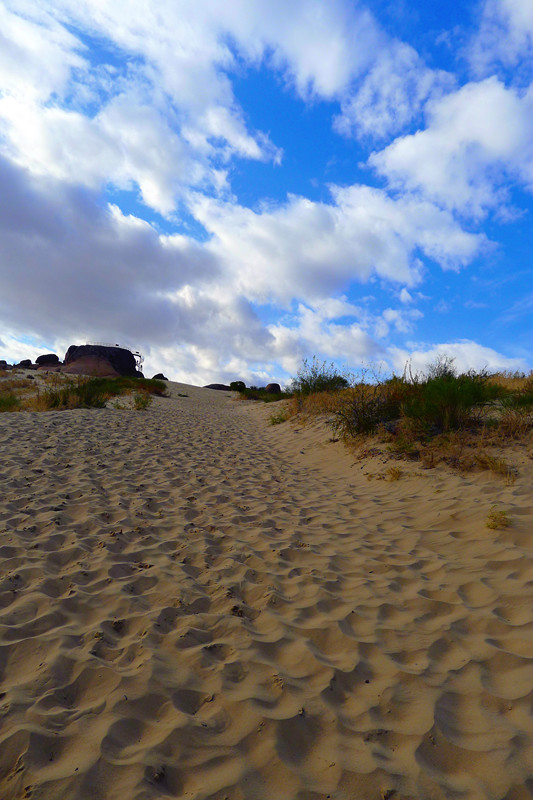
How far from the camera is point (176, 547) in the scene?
4027mm

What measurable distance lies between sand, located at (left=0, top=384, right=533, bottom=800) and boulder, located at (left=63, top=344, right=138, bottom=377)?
1240 inches

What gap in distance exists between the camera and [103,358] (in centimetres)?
3584

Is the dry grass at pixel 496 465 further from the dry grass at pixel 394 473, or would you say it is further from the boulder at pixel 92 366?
the boulder at pixel 92 366

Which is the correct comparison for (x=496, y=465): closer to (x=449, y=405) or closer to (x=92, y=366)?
(x=449, y=405)

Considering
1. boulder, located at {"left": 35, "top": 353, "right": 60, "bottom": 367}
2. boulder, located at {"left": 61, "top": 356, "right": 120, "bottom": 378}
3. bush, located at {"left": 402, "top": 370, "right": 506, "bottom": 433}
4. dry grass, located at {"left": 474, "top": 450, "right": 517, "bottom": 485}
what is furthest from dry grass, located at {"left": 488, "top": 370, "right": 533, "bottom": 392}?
boulder, located at {"left": 35, "top": 353, "right": 60, "bottom": 367}

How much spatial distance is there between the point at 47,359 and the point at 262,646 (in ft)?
146

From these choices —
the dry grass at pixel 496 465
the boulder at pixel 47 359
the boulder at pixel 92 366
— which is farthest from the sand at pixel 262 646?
the boulder at pixel 47 359

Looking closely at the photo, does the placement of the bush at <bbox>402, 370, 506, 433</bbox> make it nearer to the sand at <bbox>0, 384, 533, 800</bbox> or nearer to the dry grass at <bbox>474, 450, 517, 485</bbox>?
the dry grass at <bbox>474, 450, 517, 485</bbox>

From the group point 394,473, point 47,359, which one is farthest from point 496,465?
point 47,359

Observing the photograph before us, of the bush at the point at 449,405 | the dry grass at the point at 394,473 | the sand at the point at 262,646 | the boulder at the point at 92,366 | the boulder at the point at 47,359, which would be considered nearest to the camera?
the sand at the point at 262,646

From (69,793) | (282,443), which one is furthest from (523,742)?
(282,443)

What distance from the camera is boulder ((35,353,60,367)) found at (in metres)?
41.5

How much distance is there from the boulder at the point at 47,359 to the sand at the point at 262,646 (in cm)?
4023

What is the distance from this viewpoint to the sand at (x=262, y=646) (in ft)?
5.94
